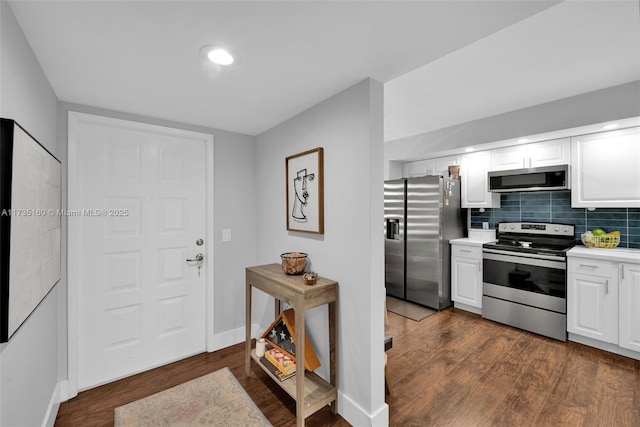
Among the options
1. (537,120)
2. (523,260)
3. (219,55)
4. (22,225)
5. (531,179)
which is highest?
(537,120)

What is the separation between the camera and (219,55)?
4.93 feet

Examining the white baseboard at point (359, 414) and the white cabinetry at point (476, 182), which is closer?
the white baseboard at point (359, 414)

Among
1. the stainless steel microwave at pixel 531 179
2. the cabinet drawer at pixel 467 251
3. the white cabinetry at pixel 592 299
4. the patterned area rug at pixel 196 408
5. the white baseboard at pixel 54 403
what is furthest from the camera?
the cabinet drawer at pixel 467 251

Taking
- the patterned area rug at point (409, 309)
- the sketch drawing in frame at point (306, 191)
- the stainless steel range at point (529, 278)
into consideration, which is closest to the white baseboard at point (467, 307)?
the stainless steel range at point (529, 278)

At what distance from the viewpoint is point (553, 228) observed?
3.37 metres

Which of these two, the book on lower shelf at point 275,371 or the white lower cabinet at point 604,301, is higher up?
the white lower cabinet at point 604,301

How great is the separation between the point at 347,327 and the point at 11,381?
1.64 metres

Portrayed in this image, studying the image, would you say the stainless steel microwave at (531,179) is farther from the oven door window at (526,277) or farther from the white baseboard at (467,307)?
the white baseboard at (467,307)

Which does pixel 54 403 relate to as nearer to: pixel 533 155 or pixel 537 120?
pixel 537 120

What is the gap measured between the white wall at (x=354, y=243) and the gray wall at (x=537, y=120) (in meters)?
2.16

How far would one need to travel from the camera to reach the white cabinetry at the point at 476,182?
374 cm

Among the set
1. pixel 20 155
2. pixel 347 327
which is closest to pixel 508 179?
pixel 347 327

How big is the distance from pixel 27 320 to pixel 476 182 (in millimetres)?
4426

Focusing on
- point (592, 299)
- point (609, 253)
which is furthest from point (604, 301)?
point (609, 253)
